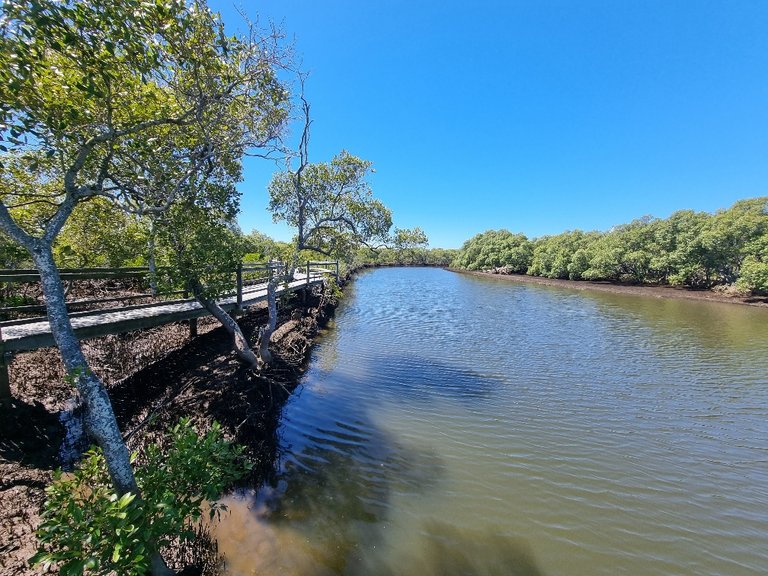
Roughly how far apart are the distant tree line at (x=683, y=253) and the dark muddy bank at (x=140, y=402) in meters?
40.8

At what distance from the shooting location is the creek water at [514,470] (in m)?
4.33

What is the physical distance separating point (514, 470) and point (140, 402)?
7749mm

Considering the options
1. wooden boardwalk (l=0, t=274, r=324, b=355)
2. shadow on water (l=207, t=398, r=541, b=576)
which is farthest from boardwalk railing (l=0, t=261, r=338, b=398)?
shadow on water (l=207, t=398, r=541, b=576)

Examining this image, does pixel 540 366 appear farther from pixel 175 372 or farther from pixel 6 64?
pixel 6 64

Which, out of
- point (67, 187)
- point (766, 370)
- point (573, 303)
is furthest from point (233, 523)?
point (573, 303)

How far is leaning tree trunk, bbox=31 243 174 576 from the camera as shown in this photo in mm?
3111

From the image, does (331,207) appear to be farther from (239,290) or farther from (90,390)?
(90,390)

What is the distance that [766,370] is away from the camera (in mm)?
11508

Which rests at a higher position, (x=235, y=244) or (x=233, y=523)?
(x=235, y=244)

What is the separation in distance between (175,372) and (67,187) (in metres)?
6.03

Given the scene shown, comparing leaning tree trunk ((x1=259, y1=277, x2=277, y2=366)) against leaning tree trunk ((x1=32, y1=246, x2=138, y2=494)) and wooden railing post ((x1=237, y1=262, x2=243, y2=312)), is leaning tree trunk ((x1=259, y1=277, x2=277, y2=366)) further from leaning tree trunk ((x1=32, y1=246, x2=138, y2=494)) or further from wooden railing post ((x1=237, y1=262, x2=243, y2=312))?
leaning tree trunk ((x1=32, y1=246, x2=138, y2=494))

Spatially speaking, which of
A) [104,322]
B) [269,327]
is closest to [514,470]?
[269,327]

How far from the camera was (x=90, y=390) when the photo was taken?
3148 mm

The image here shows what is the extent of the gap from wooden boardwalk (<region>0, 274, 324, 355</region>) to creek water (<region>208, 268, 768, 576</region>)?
3824mm
